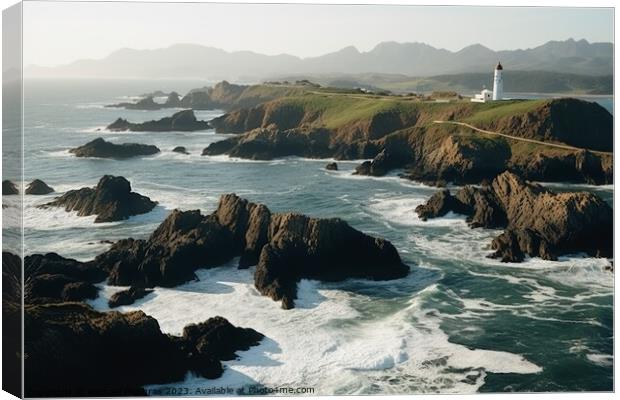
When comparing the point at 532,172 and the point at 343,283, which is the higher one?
the point at 532,172

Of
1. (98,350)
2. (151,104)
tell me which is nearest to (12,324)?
(98,350)

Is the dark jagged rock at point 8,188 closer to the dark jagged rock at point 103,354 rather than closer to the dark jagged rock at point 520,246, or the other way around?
the dark jagged rock at point 103,354

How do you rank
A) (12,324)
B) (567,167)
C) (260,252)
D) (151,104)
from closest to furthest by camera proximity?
1. (12,324)
2. (260,252)
3. (567,167)
4. (151,104)

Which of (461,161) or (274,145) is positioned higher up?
(274,145)

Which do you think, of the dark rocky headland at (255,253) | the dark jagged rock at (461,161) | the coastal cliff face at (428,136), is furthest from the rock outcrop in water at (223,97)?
the dark rocky headland at (255,253)

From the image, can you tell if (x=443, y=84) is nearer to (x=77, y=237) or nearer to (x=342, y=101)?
(x=342, y=101)

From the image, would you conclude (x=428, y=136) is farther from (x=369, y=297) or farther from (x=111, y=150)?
(x=369, y=297)

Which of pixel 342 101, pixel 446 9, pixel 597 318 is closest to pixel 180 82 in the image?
pixel 342 101
